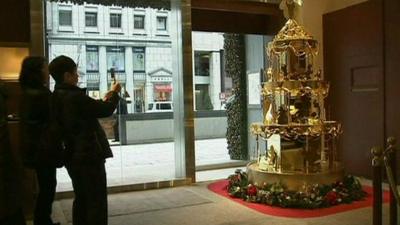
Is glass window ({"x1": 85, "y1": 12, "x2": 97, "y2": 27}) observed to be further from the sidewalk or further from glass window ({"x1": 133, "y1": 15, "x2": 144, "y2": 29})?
the sidewalk

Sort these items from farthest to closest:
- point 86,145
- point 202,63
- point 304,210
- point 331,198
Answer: point 202,63
point 331,198
point 304,210
point 86,145

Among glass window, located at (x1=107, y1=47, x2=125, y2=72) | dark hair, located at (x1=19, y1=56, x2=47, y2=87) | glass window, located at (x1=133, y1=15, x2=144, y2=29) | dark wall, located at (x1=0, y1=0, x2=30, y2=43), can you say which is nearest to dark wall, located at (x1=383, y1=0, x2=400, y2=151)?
glass window, located at (x1=133, y1=15, x2=144, y2=29)

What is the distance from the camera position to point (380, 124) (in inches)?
209

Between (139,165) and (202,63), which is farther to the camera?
(202,63)

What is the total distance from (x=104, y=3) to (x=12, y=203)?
377 centimetres

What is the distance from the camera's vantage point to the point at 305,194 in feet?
13.7

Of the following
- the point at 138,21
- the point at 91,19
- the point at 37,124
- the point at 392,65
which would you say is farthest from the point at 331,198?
the point at 91,19

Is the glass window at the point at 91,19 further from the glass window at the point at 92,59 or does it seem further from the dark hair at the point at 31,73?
the dark hair at the point at 31,73

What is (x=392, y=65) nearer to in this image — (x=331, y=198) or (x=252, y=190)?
(x=331, y=198)

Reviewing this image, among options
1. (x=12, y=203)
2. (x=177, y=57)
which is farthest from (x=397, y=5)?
(x=12, y=203)

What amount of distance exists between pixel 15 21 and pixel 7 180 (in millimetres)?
3012

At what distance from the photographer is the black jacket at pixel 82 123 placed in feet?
8.57

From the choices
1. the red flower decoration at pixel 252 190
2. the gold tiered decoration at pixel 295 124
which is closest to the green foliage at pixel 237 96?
the gold tiered decoration at pixel 295 124

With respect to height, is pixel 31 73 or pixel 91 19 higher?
pixel 91 19
